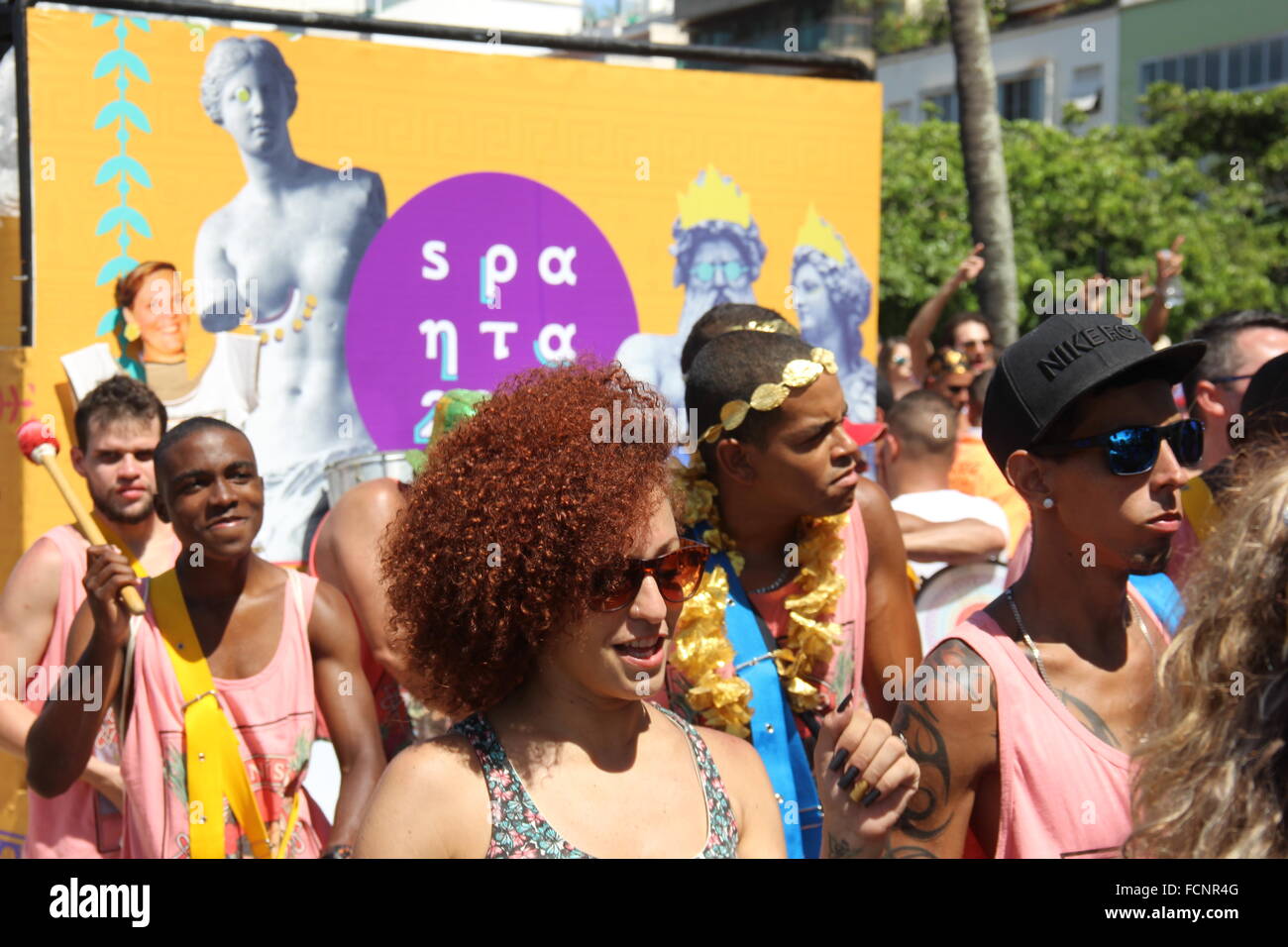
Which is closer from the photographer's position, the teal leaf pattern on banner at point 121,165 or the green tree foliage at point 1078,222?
the teal leaf pattern on banner at point 121,165

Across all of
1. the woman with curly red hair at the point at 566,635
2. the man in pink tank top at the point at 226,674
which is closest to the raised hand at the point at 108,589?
the man in pink tank top at the point at 226,674

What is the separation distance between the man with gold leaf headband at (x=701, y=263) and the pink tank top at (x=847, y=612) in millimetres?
2379

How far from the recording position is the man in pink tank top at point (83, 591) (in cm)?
389

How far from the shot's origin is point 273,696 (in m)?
3.69

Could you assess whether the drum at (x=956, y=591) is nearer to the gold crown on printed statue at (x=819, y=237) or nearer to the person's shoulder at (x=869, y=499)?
the person's shoulder at (x=869, y=499)

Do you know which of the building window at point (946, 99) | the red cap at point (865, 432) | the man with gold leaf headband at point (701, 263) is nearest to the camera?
the red cap at point (865, 432)

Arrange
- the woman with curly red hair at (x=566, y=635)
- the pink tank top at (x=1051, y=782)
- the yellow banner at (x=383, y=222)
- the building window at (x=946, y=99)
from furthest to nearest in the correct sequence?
the building window at (x=946, y=99) < the yellow banner at (x=383, y=222) < the pink tank top at (x=1051, y=782) < the woman with curly red hair at (x=566, y=635)

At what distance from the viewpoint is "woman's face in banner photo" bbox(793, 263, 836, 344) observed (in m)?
6.41

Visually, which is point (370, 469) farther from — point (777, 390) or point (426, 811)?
point (426, 811)

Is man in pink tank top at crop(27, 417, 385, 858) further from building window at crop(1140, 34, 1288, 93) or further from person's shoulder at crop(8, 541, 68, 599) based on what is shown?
building window at crop(1140, 34, 1288, 93)

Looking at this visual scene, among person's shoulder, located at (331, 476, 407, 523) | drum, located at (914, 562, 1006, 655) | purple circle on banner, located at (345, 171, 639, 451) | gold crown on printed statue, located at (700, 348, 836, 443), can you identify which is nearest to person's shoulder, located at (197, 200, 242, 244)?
purple circle on banner, located at (345, 171, 639, 451)

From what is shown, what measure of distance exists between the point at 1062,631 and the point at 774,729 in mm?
937

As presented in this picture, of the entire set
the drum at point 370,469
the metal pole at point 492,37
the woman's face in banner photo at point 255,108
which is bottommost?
the drum at point 370,469

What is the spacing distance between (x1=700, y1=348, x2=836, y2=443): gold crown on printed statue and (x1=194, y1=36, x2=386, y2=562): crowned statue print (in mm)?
2311
